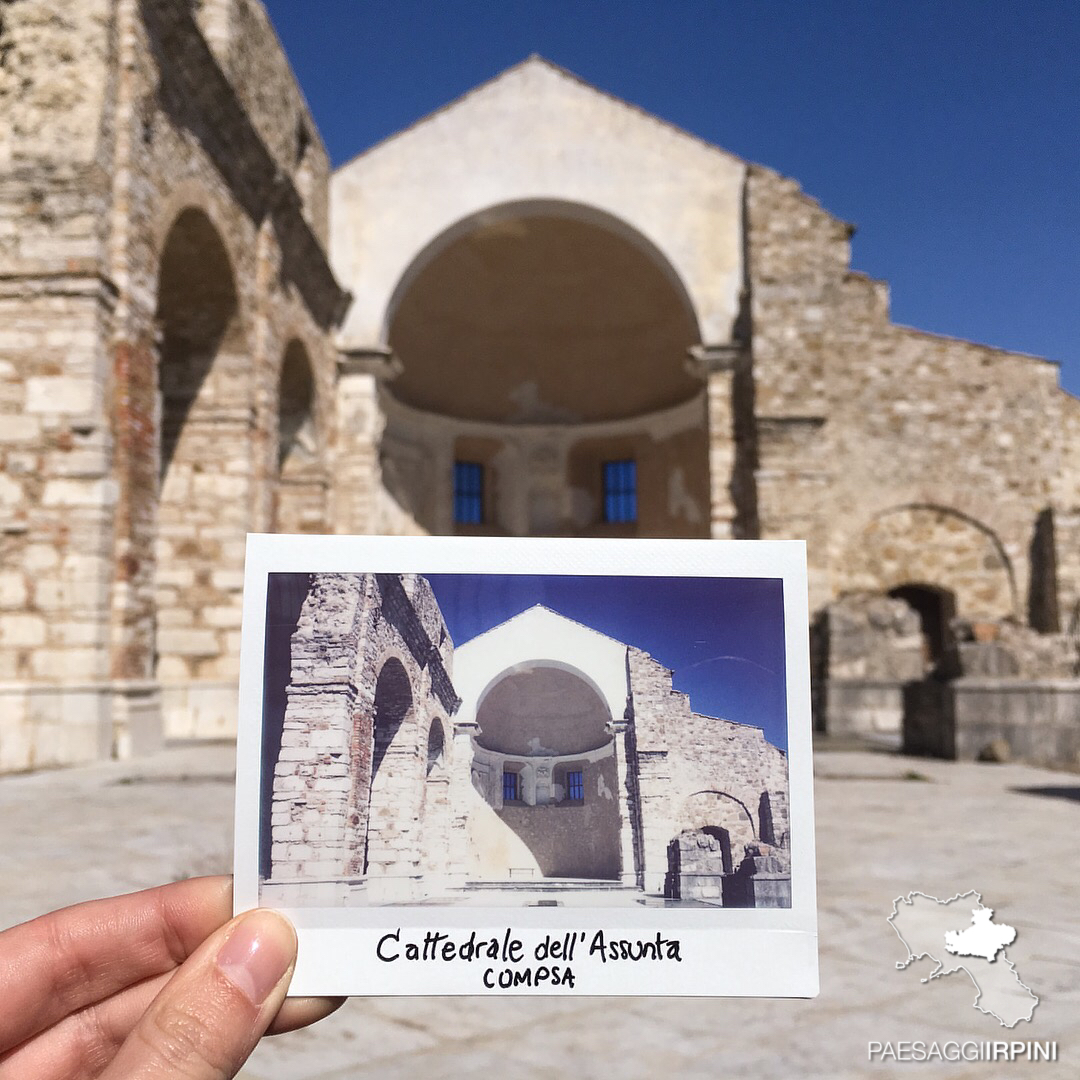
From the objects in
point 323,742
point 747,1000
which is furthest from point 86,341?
point 323,742

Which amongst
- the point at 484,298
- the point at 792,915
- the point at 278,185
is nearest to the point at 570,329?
the point at 484,298

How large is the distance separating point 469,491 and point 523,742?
2083cm

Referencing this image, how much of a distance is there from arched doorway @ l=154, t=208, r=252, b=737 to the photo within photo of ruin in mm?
10359

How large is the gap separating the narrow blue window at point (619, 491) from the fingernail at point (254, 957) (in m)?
20.7

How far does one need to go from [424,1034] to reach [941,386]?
15283mm

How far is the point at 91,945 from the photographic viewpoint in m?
1.32

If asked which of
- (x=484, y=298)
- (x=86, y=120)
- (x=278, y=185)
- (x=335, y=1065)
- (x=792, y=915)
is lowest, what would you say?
(x=335, y=1065)

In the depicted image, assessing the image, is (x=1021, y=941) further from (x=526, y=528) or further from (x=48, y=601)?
(x=526, y=528)

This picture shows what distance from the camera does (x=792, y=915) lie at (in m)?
1.19

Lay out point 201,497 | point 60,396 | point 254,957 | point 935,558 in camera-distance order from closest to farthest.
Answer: point 254,957 → point 60,396 → point 201,497 → point 935,558

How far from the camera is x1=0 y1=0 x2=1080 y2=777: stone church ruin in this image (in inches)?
313

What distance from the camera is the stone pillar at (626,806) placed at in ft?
3.97

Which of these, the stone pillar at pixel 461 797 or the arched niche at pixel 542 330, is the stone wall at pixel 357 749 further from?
the arched niche at pixel 542 330

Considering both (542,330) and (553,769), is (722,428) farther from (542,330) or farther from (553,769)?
(553,769)
